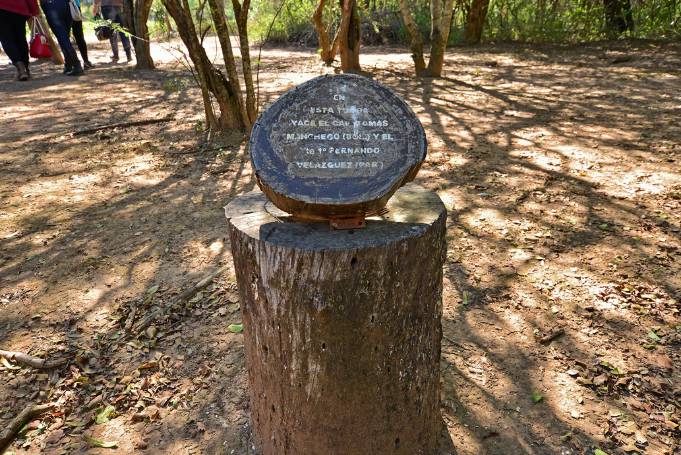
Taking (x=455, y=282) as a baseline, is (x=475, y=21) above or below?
above

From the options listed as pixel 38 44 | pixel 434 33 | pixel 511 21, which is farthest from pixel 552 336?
pixel 511 21

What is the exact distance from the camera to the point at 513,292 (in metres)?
2.80

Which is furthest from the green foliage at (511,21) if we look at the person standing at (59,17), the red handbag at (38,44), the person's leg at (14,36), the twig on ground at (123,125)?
the twig on ground at (123,125)

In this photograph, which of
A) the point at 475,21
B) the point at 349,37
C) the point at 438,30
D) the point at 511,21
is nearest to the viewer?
the point at 438,30

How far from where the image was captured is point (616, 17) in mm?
10969

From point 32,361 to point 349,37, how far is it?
6911 mm

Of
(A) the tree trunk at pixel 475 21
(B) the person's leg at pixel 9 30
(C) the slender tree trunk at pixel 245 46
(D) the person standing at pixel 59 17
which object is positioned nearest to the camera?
(C) the slender tree trunk at pixel 245 46

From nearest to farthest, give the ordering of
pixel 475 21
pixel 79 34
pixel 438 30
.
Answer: pixel 438 30, pixel 79 34, pixel 475 21

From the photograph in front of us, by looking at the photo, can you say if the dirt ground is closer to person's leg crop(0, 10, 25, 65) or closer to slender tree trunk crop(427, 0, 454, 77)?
slender tree trunk crop(427, 0, 454, 77)

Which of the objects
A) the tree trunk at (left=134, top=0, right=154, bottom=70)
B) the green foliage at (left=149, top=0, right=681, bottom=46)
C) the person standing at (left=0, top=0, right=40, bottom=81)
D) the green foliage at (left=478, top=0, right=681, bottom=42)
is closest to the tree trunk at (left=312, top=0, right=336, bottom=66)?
the green foliage at (left=149, top=0, right=681, bottom=46)

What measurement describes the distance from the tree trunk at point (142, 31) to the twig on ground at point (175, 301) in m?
5.51

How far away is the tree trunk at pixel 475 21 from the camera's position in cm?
1151

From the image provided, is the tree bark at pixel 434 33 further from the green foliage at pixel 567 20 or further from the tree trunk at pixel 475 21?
the green foliage at pixel 567 20

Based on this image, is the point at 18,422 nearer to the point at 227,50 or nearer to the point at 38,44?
the point at 227,50
